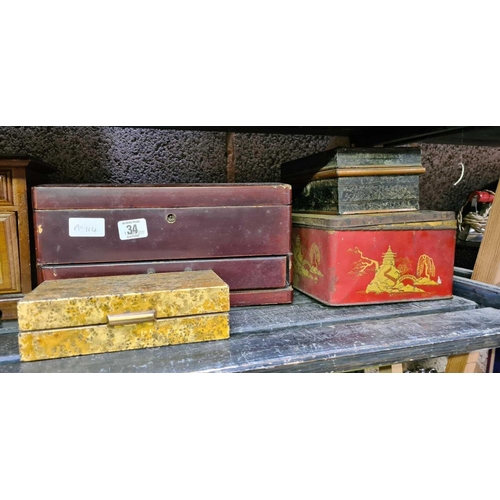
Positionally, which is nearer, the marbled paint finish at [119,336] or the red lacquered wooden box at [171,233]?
the marbled paint finish at [119,336]

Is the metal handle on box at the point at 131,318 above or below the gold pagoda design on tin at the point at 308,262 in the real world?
below

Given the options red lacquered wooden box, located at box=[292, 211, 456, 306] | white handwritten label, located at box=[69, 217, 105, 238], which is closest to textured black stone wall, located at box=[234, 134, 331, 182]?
red lacquered wooden box, located at box=[292, 211, 456, 306]

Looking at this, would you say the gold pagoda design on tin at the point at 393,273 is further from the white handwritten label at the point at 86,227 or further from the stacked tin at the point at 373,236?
the white handwritten label at the point at 86,227

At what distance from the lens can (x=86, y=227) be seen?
33.1 inches

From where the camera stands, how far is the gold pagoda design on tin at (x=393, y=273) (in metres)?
0.90

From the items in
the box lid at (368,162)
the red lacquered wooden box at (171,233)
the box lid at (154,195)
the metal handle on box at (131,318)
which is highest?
the box lid at (368,162)

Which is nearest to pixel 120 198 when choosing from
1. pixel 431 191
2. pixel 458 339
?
pixel 458 339

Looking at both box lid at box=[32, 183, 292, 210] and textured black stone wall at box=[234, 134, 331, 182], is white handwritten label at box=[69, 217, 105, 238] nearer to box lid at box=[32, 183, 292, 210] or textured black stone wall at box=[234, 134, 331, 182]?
box lid at box=[32, 183, 292, 210]

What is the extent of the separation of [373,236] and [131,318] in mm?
539

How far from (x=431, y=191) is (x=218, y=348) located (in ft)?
4.83

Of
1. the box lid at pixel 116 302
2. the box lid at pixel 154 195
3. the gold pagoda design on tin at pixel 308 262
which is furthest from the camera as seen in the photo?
the gold pagoda design on tin at pixel 308 262

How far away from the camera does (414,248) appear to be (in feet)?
3.04

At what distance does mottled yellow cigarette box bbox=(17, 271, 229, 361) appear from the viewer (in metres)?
0.64

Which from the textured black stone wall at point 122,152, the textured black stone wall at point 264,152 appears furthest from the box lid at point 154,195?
the textured black stone wall at point 264,152
